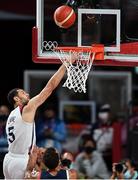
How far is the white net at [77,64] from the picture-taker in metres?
8.27

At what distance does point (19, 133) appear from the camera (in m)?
8.20

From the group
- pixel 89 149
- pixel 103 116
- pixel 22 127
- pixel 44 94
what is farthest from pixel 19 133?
pixel 103 116

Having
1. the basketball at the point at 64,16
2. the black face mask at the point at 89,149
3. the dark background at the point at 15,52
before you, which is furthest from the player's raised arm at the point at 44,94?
the dark background at the point at 15,52

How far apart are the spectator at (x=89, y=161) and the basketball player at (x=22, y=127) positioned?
419 centimetres

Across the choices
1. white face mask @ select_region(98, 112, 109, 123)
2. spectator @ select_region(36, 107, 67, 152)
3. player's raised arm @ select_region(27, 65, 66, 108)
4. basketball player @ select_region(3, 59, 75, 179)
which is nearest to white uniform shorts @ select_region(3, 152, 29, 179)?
basketball player @ select_region(3, 59, 75, 179)

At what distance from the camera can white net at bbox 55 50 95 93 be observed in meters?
8.27

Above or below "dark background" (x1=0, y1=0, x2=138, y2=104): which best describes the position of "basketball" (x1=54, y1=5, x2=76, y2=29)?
above

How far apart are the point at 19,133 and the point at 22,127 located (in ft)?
0.27

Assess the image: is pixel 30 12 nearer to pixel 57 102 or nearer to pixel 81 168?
pixel 57 102

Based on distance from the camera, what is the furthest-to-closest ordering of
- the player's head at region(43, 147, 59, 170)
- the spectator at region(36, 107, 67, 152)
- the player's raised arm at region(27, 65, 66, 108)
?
the spectator at region(36, 107, 67, 152), the player's raised arm at region(27, 65, 66, 108), the player's head at region(43, 147, 59, 170)

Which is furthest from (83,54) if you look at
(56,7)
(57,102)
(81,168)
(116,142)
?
(57,102)

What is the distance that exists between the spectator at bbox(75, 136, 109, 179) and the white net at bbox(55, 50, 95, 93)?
385cm

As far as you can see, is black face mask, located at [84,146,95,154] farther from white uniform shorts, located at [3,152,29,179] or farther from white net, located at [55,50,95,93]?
white uniform shorts, located at [3,152,29,179]

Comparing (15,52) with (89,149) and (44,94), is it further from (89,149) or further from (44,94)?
(44,94)
